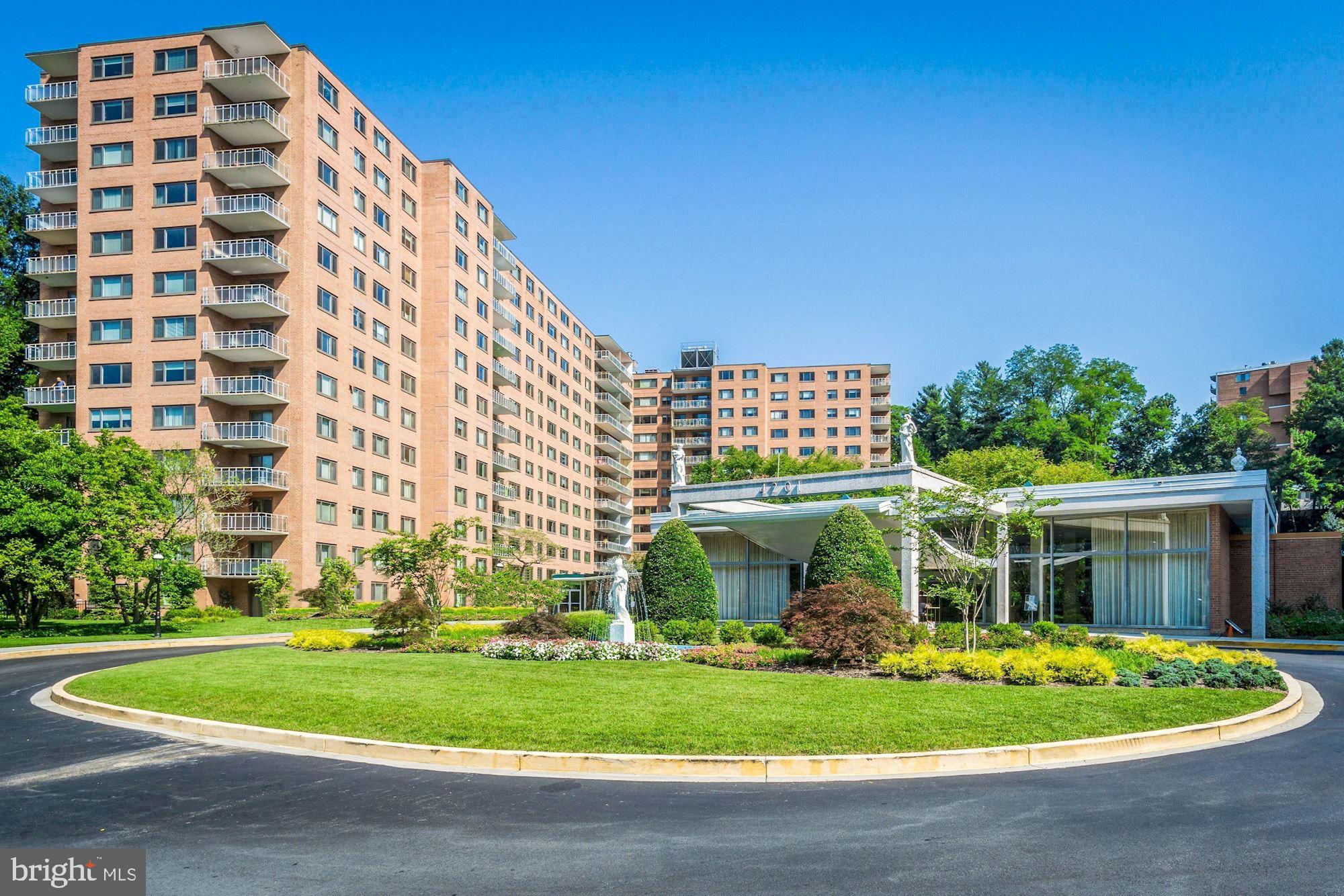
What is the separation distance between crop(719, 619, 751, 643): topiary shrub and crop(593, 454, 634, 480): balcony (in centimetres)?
8130

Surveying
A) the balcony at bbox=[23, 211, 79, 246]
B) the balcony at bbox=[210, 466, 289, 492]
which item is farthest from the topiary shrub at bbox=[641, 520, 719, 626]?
the balcony at bbox=[23, 211, 79, 246]

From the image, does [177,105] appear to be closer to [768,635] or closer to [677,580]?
[677,580]

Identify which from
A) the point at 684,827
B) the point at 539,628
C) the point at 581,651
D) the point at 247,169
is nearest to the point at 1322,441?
the point at 539,628

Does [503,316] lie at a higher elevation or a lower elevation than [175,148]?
lower

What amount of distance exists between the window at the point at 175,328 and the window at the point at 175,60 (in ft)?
45.2

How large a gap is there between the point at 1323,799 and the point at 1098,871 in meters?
3.83

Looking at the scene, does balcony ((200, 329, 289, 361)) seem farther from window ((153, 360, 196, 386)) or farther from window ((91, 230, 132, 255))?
window ((91, 230, 132, 255))

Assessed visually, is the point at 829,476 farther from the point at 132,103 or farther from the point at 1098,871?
the point at 132,103

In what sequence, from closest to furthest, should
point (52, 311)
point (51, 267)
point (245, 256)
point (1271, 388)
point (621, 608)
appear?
point (621, 608) < point (245, 256) < point (52, 311) < point (51, 267) < point (1271, 388)

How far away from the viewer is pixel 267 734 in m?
12.4

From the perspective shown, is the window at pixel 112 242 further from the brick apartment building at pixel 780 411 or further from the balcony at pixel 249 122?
the brick apartment building at pixel 780 411

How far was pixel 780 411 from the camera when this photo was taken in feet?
393

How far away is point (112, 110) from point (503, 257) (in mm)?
31359

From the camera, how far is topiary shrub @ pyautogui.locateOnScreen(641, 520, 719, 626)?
93.2ft
